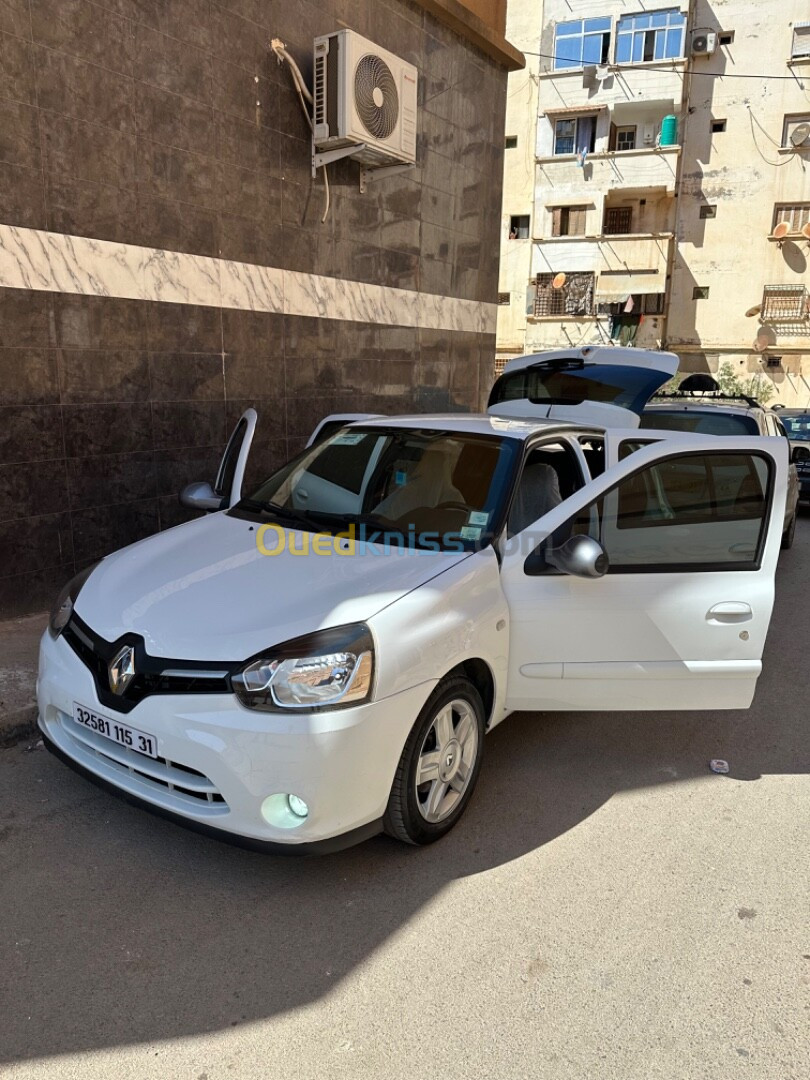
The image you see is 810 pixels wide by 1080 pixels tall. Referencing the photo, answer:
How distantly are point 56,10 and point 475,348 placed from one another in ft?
22.5

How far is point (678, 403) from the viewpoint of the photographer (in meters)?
8.38

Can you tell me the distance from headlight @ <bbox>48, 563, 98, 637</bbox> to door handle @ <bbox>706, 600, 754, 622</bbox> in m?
2.87

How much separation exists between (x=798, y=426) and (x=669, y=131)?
76.7 ft

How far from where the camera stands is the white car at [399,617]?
107 inches

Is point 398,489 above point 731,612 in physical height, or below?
above

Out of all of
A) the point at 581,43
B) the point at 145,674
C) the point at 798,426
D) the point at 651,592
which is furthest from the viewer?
the point at 581,43

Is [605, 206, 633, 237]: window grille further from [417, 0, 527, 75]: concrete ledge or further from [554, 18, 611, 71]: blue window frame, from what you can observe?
[417, 0, 527, 75]: concrete ledge

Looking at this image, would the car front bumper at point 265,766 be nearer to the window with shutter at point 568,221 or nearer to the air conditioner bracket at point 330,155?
the air conditioner bracket at point 330,155

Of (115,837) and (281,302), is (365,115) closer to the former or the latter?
(281,302)

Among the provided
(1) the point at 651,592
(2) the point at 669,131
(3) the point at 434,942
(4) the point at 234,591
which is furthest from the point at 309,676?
(2) the point at 669,131

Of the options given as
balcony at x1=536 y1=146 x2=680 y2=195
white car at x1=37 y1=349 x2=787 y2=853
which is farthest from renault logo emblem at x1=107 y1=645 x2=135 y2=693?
balcony at x1=536 y1=146 x2=680 y2=195

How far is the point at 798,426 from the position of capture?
11719 millimetres

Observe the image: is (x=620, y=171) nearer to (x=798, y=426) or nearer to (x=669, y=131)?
(x=669, y=131)

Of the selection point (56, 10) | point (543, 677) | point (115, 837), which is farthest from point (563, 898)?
point (56, 10)
